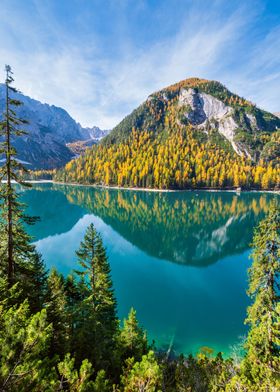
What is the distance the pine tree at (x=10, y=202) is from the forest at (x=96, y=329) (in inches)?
2.1

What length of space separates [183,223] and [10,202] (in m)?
72.9

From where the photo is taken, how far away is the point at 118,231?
72250 mm

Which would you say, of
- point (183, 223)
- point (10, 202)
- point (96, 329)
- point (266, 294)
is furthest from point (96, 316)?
point (183, 223)

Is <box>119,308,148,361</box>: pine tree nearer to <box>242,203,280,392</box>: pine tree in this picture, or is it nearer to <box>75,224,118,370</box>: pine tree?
<box>75,224,118,370</box>: pine tree

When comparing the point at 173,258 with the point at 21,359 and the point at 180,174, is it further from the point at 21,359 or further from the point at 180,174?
the point at 180,174

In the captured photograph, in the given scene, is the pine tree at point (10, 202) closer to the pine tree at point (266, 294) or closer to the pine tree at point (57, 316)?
the pine tree at point (57, 316)

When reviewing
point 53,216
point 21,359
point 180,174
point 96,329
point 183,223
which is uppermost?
point 180,174

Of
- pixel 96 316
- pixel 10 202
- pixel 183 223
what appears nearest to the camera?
pixel 10 202

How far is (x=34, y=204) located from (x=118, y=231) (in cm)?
6100

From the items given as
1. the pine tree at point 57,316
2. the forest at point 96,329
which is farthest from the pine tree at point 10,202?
the pine tree at point 57,316

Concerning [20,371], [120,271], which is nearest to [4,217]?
[20,371]

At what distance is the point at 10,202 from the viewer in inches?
521

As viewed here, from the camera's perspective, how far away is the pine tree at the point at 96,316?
1500cm

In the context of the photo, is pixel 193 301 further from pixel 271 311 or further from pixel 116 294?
pixel 271 311
